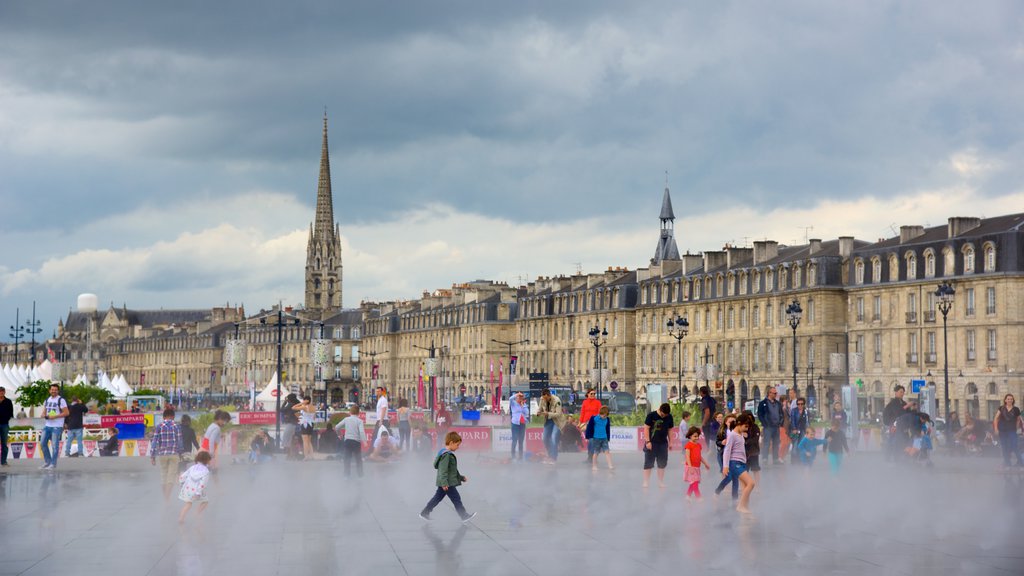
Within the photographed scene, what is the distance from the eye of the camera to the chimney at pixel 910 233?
3000 inches

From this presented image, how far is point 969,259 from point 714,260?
86.2 feet

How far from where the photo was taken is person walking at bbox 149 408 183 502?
68.8ft

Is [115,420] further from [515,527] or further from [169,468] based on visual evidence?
[515,527]

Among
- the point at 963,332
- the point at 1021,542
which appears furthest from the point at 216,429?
the point at 963,332

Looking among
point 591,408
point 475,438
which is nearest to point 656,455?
point 591,408

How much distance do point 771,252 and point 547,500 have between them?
69668mm

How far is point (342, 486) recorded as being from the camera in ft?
82.3

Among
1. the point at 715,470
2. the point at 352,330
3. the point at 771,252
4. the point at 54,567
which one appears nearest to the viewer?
the point at 54,567

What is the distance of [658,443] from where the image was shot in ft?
81.4

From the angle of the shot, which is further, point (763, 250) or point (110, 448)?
point (763, 250)

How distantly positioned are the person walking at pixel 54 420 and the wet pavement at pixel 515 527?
998 mm

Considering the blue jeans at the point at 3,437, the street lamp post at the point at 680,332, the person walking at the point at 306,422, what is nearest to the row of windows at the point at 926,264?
the street lamp post at the point at 680,332

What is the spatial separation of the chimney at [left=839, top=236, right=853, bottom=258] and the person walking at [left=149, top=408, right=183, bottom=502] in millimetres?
65699

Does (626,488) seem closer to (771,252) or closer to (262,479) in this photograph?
(262,479)
